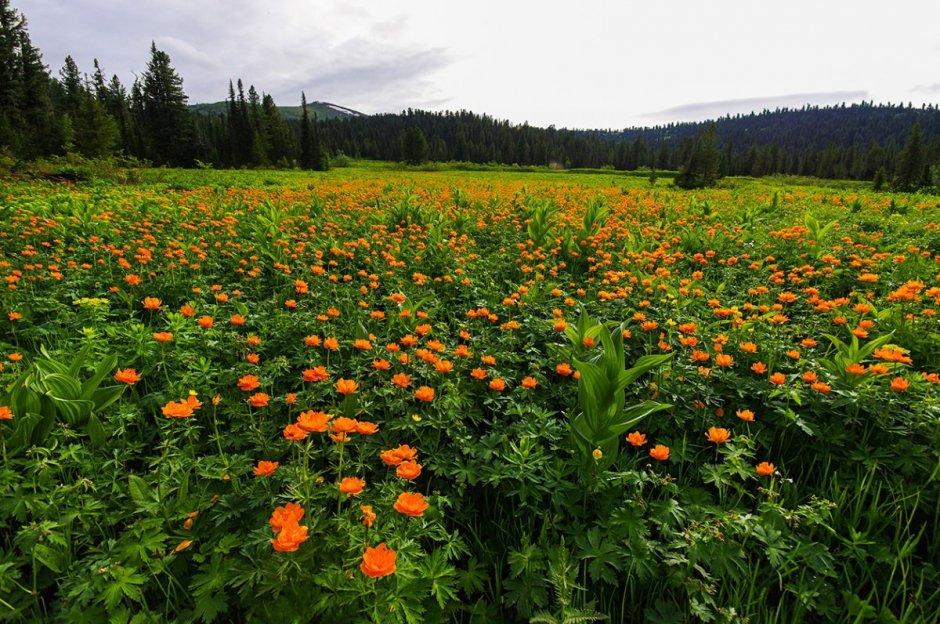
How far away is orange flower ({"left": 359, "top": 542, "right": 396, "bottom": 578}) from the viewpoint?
1.07m

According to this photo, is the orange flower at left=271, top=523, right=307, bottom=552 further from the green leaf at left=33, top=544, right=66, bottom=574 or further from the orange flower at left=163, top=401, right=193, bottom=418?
the green leaf at left=33, top=544, right=66, bottom=574

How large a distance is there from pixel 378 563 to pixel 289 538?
26 centimetres

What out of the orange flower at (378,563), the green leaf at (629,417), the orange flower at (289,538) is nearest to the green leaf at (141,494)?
the orange flower at (289,538)

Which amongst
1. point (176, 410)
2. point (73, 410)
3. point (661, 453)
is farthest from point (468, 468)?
point (73, 410)

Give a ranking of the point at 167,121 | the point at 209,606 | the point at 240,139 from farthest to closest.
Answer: the point at 240,139 < the point at 167,121 < the point at 209,606

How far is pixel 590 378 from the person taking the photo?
2037 millimetres

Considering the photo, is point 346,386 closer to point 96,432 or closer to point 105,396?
point 96,432

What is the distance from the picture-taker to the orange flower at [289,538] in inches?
43.3

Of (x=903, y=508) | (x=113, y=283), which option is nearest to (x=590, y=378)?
(x=903, y=508)

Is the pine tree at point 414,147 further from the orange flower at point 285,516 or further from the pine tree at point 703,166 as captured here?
the orange flower at point 285,516

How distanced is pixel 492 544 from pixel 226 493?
1176mm

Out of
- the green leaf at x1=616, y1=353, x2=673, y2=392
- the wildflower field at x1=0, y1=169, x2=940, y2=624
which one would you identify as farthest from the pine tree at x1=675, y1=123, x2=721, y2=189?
the green leaf at x1=616, y1=353, x2=673, y2=392

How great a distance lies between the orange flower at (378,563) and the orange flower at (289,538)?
185 millimetres

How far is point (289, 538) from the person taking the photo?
113 cm
